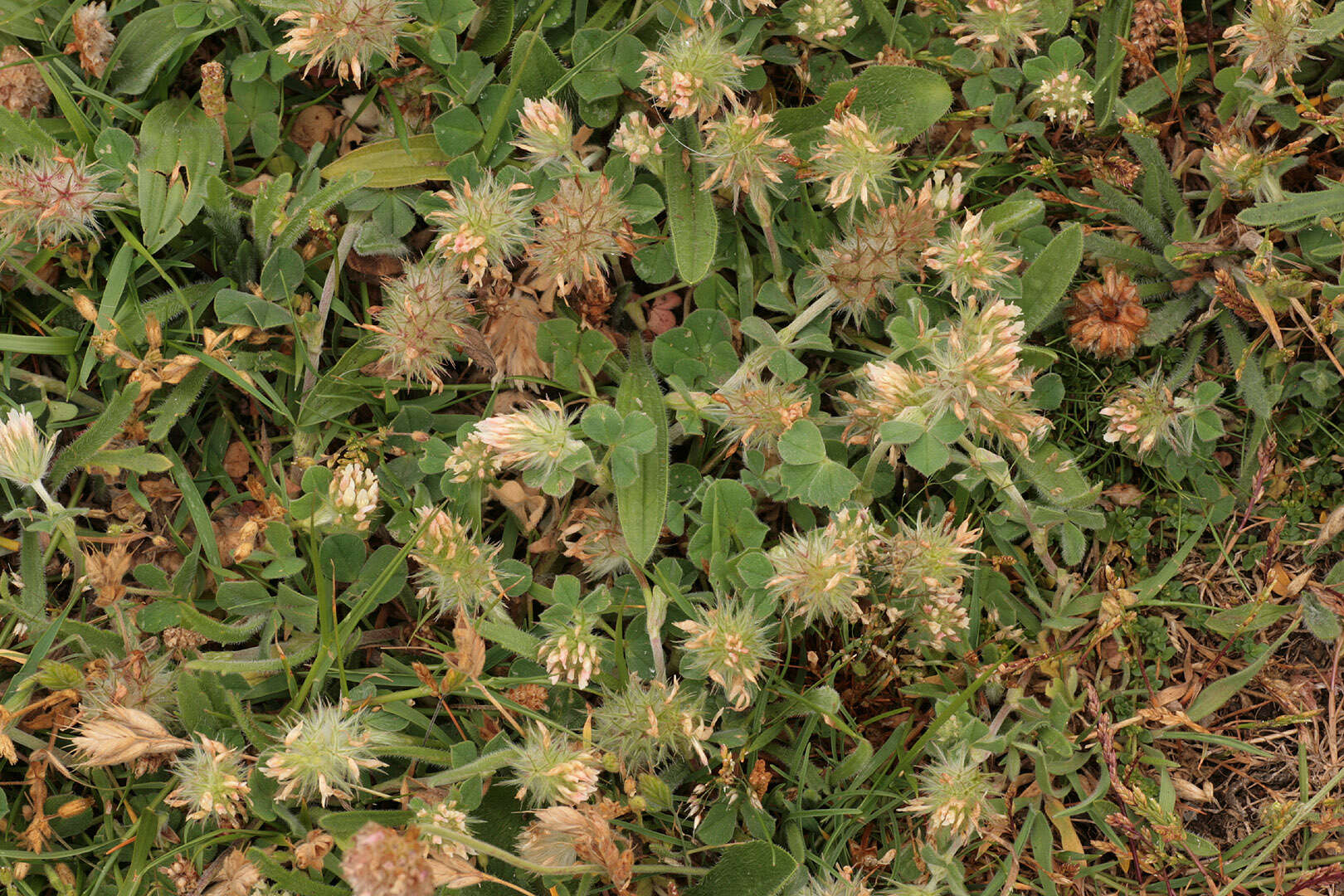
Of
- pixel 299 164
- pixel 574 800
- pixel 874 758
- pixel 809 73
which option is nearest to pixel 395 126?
pixel 299 164

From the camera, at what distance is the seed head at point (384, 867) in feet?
6.46

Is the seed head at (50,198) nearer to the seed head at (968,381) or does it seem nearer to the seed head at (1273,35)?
the seed head at (968,381)

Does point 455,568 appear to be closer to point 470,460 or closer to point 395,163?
point 470,460

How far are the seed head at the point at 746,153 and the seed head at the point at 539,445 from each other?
0.84 metres

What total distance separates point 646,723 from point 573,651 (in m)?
0.29

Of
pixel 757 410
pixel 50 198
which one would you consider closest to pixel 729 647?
pixel 757 410

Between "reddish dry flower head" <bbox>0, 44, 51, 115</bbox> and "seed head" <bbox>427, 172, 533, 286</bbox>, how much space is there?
139 centimetres

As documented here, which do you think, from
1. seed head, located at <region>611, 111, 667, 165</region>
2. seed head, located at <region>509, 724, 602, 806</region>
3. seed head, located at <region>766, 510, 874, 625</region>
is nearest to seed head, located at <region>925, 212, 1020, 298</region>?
seed head, located at <region>766, 510, 874, 625</region>

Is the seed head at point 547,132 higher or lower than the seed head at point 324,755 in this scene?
higher

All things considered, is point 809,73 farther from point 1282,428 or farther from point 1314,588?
point 1314,588

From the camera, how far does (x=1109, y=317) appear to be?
3.16 m

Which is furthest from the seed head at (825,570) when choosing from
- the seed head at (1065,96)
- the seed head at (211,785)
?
the seed head at (211,785)

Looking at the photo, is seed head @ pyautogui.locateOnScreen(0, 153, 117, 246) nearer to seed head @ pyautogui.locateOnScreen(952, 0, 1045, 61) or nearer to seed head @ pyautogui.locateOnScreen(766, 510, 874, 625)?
seed head @ pyautogui.locateOnScreen(766, 510, 874, 625)

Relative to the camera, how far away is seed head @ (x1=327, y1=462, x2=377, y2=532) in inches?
116
